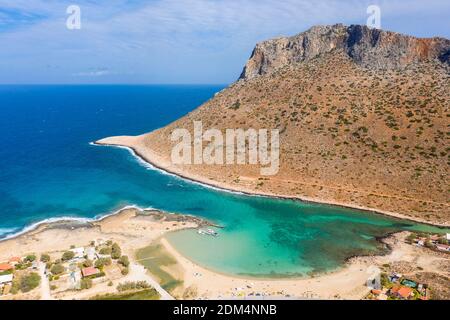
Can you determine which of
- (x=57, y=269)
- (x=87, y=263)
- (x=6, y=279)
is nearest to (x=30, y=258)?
(x=6, y=279)

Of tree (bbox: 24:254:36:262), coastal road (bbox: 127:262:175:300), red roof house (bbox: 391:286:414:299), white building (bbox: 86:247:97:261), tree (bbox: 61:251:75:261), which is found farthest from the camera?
white building (bbox: 86:247:97:261)

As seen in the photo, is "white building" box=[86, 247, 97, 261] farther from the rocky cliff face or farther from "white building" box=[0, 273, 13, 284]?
the rocky cliff face

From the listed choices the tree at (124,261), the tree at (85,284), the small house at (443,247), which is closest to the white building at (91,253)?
the tree at (124,261)

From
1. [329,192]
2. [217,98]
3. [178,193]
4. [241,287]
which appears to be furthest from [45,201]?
[217,98]

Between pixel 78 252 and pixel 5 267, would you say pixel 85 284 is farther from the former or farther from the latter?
pixel 5 267

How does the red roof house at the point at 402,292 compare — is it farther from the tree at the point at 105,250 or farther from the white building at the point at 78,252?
the white building at the point at 78,252

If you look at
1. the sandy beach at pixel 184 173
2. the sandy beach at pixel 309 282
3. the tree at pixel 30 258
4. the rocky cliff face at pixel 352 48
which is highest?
the rocky cliff face at pixel 352 48

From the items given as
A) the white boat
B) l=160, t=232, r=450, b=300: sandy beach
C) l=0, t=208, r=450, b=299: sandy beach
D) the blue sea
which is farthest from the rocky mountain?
the white boat
